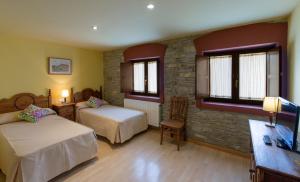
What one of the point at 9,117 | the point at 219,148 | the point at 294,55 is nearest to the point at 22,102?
the point at 9,117

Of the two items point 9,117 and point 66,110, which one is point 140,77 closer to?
point 66,110

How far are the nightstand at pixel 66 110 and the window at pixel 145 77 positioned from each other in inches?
69.3

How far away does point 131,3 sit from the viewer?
6.40ft

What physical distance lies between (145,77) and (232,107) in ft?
7.75

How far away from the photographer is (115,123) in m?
3.32

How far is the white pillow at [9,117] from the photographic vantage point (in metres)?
3.10

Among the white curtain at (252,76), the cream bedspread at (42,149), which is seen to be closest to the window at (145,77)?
the white curtain at (252,76)

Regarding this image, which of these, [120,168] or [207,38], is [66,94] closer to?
[120,168]

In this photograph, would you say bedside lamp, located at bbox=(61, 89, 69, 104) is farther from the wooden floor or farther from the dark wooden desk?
the dark wooden desk

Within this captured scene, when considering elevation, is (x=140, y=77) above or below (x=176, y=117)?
above

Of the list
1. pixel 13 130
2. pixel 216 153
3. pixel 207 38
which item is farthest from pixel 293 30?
pixel 13 130

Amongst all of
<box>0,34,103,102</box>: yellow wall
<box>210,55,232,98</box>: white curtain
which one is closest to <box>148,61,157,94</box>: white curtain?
<box>210,55,232,98</box>: white curtain

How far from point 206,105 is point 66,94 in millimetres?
3521

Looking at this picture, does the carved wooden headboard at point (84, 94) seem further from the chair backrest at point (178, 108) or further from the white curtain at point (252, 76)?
Answer: the white curtain at point (252, 76)
